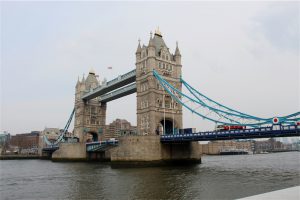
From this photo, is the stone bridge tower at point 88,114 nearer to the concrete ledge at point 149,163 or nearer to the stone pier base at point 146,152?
the stone pier base at point 146,152

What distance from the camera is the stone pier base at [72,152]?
69312mm

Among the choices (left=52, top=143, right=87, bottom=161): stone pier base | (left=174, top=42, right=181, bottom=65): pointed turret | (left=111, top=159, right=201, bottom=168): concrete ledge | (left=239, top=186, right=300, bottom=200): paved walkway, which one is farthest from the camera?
(left=52, top=143, right=87, bottom=161): stone pier base

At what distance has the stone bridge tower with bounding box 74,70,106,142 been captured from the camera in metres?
80.6

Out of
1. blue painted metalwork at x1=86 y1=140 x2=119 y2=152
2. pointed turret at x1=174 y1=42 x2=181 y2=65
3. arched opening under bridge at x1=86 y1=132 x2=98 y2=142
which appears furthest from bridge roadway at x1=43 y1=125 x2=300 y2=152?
arched opening under bridge at x1=86 y1=132 x2=98 y2=142

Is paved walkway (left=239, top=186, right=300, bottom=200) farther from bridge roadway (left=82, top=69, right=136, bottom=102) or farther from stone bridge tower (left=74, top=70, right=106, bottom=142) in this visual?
stone bridge tower (left=74, top=70, right=106, bottom=142)

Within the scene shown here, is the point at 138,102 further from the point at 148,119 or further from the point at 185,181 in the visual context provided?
the point at 185,181

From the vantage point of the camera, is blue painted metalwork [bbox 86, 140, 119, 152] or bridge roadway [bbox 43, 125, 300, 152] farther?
blue painted metalwork [bbox 86, 140, 119, 152]

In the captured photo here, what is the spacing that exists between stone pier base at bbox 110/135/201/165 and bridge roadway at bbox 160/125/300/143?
190cm

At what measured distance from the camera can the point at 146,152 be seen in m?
43.5

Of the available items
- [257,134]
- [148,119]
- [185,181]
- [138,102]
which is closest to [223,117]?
[257,134]

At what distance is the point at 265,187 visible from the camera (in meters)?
21.7

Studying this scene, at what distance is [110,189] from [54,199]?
4.70 metres

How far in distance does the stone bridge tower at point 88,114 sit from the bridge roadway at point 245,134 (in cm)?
4097

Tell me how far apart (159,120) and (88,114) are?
3559 cm
